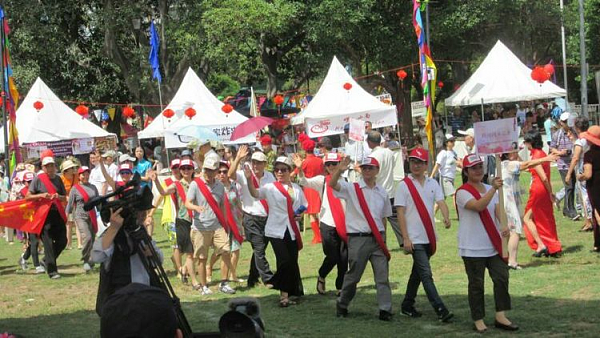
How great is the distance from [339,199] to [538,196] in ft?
11.9

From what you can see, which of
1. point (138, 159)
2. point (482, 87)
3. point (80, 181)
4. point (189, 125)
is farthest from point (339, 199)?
point (482, 87)

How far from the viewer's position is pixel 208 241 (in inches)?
435

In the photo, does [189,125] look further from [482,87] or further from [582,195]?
[582,195]

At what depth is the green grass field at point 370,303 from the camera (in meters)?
8.33

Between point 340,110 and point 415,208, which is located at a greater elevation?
point 340,110

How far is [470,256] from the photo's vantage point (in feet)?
25.9

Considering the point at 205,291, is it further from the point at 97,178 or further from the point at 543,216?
the point at 97,178

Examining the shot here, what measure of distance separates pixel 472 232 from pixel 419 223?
2.45 ft

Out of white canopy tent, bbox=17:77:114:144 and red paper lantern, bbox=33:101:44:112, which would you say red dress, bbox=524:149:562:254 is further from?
red paper lantern, bbox=33:101:44:112

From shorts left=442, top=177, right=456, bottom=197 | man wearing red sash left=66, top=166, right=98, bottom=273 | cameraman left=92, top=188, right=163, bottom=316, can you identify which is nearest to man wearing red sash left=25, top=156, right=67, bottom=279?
man wearing red sash left=66, top=166, right=98, bottom=273

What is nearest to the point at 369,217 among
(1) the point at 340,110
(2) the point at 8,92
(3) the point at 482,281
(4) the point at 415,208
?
(4) the point at 415,208

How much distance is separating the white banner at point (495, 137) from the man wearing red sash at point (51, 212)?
7783 mm

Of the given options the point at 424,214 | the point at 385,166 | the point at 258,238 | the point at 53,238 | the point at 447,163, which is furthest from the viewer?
the point at 447,163

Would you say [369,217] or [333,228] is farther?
[333,228]
